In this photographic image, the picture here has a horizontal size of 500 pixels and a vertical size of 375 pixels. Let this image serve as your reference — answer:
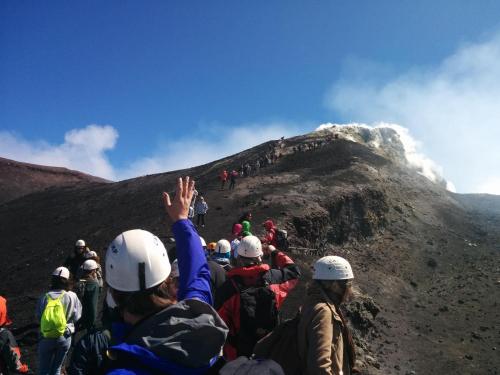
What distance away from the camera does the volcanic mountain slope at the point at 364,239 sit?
16953 millimetres

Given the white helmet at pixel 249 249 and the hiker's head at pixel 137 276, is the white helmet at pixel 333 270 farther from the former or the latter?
the hiker's head at pixel 137 276

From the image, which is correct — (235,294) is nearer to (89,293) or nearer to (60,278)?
(60,278)

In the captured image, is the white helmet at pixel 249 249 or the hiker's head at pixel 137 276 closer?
the hiker's head at pixel 137 276

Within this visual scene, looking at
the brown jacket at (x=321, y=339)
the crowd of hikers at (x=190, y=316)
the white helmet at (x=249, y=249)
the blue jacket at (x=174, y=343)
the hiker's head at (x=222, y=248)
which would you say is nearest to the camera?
the blue jacket at (x=174, y=343)

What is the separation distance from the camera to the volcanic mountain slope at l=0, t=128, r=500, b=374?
17.0 meters

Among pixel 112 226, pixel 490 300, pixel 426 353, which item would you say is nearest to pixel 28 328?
pixel 426 353

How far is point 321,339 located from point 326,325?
0.13m

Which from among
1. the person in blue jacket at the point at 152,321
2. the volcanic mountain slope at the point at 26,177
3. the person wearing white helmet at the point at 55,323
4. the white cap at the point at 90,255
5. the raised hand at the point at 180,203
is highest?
the volcanic mountain slope at the point at 26,177

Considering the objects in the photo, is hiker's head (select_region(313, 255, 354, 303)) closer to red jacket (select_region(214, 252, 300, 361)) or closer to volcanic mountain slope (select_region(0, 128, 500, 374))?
red jacket (select_region(214, 252, 300, 361))

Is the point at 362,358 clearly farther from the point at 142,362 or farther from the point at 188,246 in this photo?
the point at 142,362

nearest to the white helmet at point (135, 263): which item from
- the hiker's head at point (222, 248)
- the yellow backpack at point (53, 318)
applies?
the hiker's head at point (222, 248)

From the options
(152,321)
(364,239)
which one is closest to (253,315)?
(152,321)

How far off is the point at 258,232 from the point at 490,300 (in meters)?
14.2

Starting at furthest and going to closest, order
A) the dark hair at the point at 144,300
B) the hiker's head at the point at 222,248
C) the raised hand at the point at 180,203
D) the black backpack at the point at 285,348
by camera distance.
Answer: the hiker's head at the point at 222,248, the black backpack at the point at 285,348, the raised hand at the point at 180,203, the dark hair at the point at 144,300
